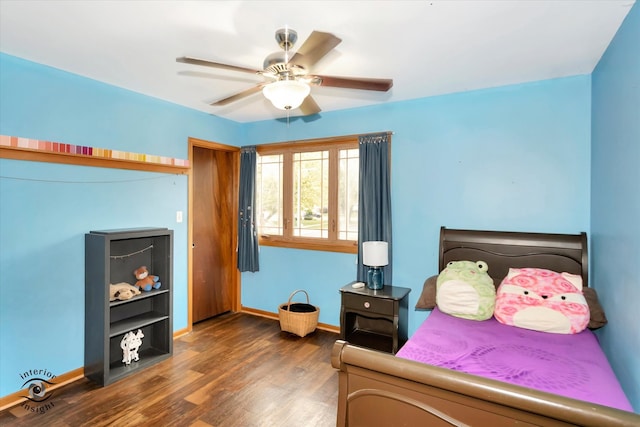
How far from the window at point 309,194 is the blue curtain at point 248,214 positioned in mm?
137

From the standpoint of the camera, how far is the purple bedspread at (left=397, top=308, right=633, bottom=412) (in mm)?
1561

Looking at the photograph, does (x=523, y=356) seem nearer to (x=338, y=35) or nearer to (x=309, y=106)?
(x=309, y=106)

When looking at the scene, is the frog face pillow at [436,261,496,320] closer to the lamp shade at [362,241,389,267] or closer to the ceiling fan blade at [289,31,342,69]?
the lamp shade at [362,241,389,267]

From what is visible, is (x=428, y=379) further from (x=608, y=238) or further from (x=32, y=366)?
(x=32, y=366)

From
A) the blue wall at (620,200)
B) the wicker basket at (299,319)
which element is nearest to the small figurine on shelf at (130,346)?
the wicker basket at (299,319)

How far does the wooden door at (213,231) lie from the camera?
4.07m

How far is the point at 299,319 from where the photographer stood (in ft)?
11.9

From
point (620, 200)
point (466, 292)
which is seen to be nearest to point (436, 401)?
point (466, 292)

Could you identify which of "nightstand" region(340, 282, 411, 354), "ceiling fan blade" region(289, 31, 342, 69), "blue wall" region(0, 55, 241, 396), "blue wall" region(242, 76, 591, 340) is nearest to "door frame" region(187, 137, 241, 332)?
"blue wall" region(0, 55, 241, 396)

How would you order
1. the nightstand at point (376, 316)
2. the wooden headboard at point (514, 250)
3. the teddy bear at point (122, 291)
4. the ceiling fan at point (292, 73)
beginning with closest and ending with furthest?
the ceiling fan at point (292, 73)
the wooden headboard at point (514, 250)
the teddy bear at point (122, 291)
the nightstand at point (376, 316)

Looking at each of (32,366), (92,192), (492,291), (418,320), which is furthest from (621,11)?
(32,366)

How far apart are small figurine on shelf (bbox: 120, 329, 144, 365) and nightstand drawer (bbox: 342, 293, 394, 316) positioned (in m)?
1.95

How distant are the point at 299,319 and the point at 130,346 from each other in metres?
1.61

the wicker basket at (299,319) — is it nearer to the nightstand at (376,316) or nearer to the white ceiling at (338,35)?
the nightstand at (376,316)
